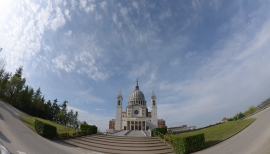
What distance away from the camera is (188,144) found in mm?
10750

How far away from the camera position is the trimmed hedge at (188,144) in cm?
1070

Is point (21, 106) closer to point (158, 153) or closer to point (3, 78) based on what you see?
point (3, 78)

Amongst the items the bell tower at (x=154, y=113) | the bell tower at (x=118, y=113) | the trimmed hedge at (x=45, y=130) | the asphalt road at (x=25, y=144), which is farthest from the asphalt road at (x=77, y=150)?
the bell tower at (x=154, y=113)

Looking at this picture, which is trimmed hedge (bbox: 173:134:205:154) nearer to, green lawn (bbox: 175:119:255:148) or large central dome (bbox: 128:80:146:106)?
green lawn (bbox: 175:119:255:148)

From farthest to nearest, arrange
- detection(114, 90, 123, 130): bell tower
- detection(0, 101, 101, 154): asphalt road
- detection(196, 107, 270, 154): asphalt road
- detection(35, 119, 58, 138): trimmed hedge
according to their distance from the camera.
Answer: detection(114, 90, 123, 130): bell tower
detection(35, 119, 58, 138): trimmed hedge
detection(0, 101, 101, 154): asphalt road
detection(196, 107, 270, 154): asphalt road

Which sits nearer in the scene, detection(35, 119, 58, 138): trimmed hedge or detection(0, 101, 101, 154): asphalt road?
detection(0, 101, 101, 154): asphalt road

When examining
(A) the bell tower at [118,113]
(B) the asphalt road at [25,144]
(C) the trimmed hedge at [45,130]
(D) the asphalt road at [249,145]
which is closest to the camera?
(D) the asphalt road at [249,145]

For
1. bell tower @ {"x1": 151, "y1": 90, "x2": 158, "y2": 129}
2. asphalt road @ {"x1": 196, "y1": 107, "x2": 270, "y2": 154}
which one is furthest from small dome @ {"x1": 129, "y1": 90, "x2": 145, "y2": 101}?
asphalt road @ {"x1": 196, "y1": 107, "x2": 270, "y2": 154}

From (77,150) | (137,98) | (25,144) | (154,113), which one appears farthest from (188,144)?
(137,98)

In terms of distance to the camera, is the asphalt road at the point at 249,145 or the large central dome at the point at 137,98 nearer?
the asphalt road at the point at 249,145

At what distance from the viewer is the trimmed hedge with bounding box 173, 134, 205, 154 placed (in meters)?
10.7

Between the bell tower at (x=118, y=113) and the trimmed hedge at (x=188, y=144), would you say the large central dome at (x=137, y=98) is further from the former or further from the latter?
the trimmed hedge at (x=188, y=144)

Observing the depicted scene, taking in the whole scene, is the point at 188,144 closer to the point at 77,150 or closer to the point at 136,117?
the point at 77,150

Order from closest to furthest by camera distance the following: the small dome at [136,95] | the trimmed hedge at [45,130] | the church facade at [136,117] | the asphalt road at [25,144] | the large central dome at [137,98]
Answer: the asphalt road at [25,144]
the trimmed hedge at [45,130]
the church facade at [136,117]
the large central dome at [137,98]
the small dome at [136,95]
